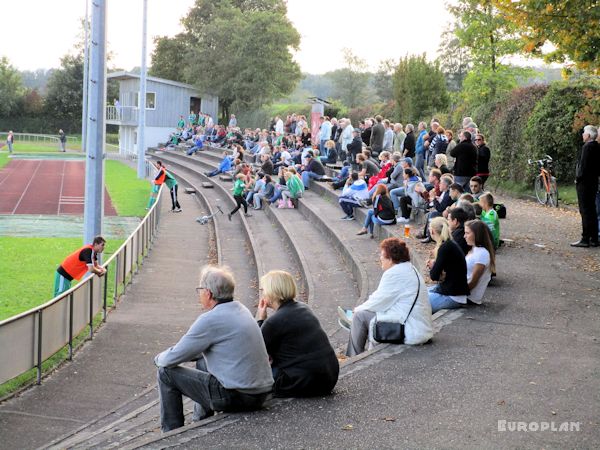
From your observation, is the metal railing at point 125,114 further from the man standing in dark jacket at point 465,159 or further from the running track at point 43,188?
the man standing in dark jacket at point 465,159

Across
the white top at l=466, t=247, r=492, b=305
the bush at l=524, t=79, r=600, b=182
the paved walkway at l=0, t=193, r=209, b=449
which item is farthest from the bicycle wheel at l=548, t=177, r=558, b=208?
the white top at l=466, t=247, r=492, b=305

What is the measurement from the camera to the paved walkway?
32.9ft

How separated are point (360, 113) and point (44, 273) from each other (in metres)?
30.6

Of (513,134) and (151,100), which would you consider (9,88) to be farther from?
(513,134)

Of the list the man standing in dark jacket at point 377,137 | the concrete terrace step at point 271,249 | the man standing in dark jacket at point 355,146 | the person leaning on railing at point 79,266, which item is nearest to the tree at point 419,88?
the concrete terrace step at point 271,249

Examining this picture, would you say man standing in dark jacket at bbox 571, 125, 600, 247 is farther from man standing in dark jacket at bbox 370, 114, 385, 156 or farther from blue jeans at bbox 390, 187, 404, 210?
man standing in dark jacket at bbox 370, 114, 385, 156

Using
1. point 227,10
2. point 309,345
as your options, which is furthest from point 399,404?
point 227,10

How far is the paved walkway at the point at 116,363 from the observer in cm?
1002

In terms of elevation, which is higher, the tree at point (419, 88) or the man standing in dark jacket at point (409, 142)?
the tree at point (419, 88)

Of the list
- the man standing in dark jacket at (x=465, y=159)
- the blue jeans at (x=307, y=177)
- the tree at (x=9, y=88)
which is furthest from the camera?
the tree at (x=9, y=88)

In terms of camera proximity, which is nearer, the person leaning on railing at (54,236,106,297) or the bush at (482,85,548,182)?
the person leaning on railing at (54,236,106,297)

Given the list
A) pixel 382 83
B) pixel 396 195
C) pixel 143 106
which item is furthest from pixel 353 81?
pixel 396 195

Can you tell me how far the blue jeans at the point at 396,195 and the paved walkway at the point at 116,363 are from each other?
5075 millimetres

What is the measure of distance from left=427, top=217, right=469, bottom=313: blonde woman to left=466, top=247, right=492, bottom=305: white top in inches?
9.3
